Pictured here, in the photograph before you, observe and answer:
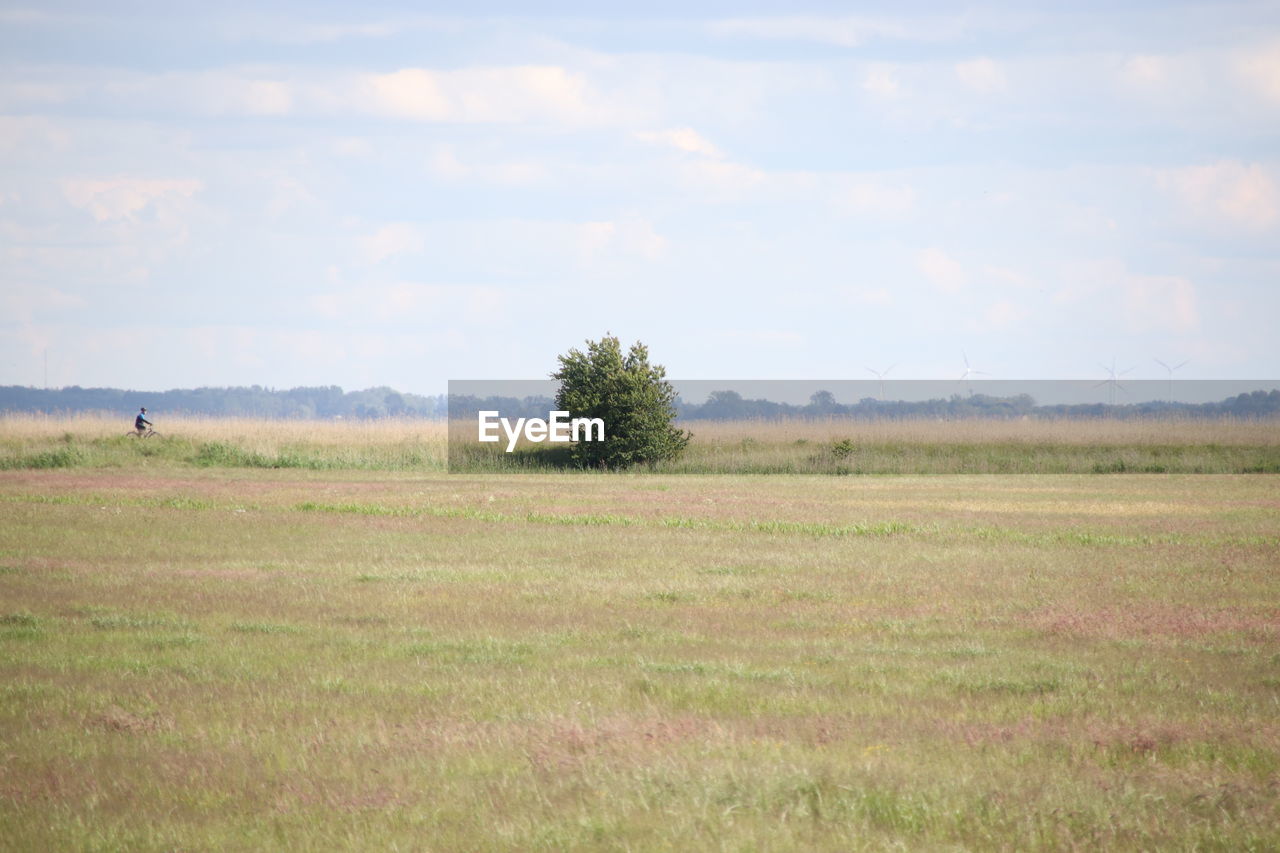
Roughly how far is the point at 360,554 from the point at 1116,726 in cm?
1610

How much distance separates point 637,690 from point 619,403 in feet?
146

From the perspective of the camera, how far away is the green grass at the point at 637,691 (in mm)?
7855

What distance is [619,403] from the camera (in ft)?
183

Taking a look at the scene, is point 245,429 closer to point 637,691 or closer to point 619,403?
point 619,403

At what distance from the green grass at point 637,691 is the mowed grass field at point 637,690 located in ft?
0.15

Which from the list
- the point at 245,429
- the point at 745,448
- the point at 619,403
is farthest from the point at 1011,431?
the point at 245,429

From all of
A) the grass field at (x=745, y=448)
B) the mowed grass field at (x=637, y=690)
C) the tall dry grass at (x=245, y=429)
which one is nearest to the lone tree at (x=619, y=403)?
the grass field at (x=745, y=448)

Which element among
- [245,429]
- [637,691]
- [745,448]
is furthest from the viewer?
[745,448]

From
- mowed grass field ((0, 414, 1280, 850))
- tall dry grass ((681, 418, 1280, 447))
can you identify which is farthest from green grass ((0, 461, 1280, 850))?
tall dry grass ((681, 418, 1280, 447))

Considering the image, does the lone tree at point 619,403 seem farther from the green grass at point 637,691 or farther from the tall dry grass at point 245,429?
the green grass at point 637,691

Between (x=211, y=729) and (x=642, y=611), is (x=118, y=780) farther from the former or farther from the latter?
(x=642, y=611)

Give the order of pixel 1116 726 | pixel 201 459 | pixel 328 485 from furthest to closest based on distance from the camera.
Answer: pixel 201 459
pixel 328 485
pixel 1116 726

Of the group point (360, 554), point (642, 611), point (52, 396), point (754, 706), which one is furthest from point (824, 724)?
point (52, 396)

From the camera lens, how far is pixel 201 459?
5506 centimetres
